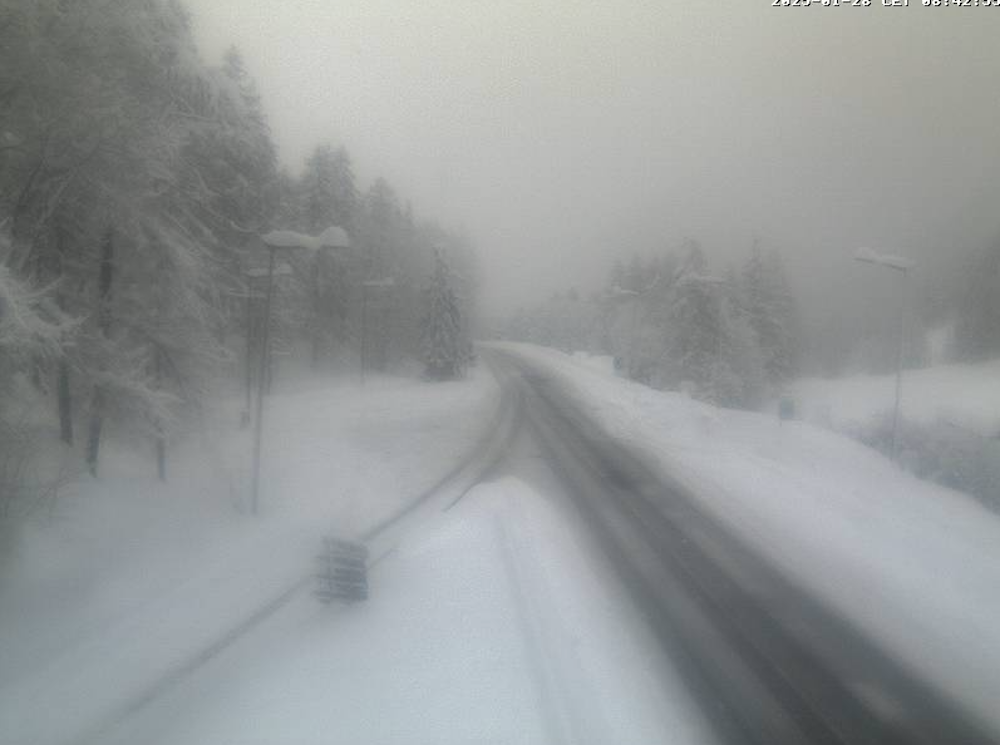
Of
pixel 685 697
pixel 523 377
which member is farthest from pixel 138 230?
pixel 523 377

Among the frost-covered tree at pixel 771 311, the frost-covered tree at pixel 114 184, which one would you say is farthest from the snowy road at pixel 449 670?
the frost-covered tree at pixel 771 311

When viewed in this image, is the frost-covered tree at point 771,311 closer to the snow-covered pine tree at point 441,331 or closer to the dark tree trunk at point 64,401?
the snow-covered pine tree at point 441,331

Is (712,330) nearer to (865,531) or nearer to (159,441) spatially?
(865,531)

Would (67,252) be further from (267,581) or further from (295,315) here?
(295,315)

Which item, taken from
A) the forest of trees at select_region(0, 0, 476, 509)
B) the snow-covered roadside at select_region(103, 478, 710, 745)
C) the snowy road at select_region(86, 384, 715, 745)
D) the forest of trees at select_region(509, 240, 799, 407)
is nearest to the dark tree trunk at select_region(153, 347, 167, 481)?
the forest of trees at select_region(0, 0, 476, 509)

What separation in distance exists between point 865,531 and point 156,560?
44.3 ft

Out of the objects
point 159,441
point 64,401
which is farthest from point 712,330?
point 64,401

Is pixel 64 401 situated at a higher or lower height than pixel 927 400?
lower

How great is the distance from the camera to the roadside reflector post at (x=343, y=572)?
8469 mm

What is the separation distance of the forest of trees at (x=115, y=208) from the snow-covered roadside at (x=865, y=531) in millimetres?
11871

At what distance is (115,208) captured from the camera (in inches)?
395

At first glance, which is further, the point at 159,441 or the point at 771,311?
the point at 771,311

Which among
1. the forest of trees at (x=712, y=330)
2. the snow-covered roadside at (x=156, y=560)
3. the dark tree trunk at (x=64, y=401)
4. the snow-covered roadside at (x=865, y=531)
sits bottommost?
the snow-covered roadside at (x=156, y=560)

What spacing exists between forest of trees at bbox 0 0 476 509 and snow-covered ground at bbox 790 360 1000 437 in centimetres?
2081
